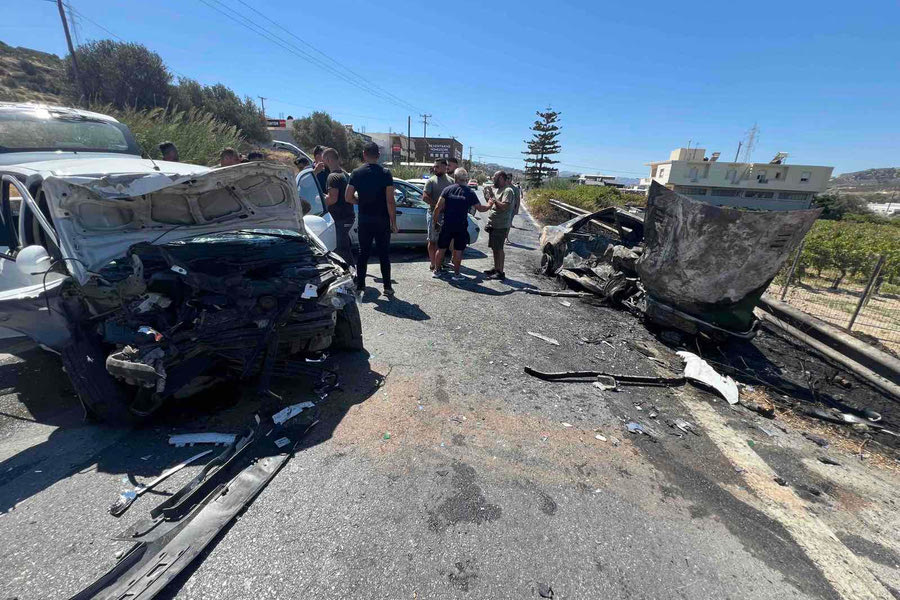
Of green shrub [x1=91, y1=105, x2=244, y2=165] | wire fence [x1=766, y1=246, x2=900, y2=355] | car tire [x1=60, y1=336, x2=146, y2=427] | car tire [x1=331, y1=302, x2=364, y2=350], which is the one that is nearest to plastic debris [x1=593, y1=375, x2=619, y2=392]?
car tire [x1=331, y1=302, x2=364, y2=350]

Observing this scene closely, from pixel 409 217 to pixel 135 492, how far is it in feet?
21.1

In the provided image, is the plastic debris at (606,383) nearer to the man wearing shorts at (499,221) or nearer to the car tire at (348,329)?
the car tire at (348,329)

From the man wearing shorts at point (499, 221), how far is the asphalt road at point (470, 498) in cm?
341

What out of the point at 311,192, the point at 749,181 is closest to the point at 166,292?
the point at 311,192

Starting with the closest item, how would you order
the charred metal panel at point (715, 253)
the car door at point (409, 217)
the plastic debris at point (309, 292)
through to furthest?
the plastic debris at point (309, 292) → the charred metal panel at point (715, 253) → the car door at point (409, 217)

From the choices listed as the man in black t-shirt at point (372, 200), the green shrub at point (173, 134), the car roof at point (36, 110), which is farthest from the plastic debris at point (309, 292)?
the green shrub at point (173, 134)

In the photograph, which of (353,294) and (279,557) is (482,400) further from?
(279,557)

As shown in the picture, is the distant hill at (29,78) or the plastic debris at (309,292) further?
the distant hill at (29,78)

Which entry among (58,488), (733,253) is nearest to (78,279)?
(58,488)

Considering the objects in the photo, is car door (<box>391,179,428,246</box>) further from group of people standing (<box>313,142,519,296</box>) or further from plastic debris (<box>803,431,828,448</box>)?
plastic debris (<box>803,431,828,448</box>)

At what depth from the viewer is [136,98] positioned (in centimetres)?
2155

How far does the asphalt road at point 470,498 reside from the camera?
1674 millimetres

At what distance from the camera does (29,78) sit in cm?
2906

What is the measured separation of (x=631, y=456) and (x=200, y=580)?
255 centimetres
